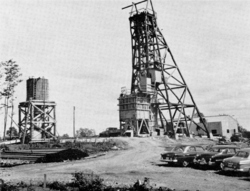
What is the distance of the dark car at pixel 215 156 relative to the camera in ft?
53.2

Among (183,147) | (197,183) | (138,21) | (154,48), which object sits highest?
(138,21)

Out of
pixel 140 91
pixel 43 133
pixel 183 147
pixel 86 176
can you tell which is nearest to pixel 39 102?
pixel 43 133

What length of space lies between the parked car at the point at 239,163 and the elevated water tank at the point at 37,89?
3246 cm

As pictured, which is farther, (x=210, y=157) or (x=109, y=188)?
(x=210, y=157)

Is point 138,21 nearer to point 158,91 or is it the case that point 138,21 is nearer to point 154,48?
point 154,48

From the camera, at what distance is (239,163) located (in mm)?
13812

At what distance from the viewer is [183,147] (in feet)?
60.7

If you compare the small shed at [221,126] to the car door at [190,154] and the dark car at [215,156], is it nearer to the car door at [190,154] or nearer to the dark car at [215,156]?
the car door at [190,154]

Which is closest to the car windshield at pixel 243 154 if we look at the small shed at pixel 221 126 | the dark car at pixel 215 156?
the dark car at pixel 215 156

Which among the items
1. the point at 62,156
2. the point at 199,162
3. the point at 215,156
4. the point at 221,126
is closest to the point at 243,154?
the point at 215,156

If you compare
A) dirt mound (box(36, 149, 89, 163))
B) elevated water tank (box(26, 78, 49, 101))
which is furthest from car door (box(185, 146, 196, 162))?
elevated water tank (box(26, 78, 49, 101))

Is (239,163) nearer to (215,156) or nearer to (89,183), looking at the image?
(215,156)

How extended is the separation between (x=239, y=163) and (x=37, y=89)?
3403 cm

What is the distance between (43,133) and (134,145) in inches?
582
